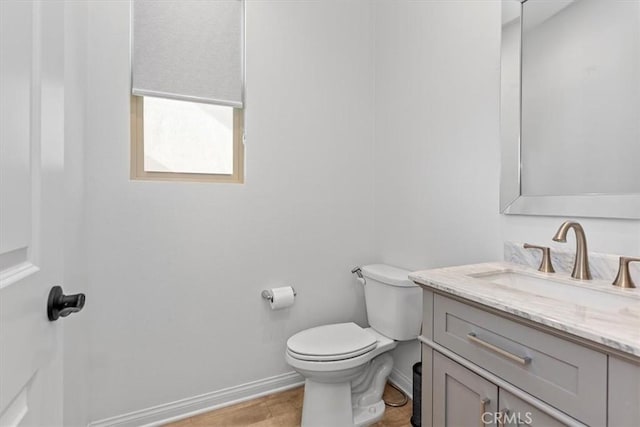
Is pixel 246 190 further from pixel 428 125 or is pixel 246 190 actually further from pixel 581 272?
pixel 581 272

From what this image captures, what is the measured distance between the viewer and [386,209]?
2092mm

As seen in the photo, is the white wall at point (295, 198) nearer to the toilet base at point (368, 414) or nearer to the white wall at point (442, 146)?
the white wall at point (442, 146)

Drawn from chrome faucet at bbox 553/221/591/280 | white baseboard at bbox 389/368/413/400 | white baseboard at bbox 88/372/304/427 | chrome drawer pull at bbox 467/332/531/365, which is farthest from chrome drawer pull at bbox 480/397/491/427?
white baseboard at bbox 88/372/304/427

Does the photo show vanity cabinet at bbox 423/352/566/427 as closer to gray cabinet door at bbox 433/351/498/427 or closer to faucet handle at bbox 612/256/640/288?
gray cabinet door at bbox 433/351/498/427

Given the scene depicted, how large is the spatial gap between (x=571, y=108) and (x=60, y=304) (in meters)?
1.62

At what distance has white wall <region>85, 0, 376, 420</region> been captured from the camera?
154 cm

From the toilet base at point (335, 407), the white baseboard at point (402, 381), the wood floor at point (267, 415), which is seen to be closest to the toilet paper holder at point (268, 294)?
the toilet base at point (335, 407)

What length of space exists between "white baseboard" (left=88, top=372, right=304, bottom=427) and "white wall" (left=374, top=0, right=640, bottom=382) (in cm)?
76

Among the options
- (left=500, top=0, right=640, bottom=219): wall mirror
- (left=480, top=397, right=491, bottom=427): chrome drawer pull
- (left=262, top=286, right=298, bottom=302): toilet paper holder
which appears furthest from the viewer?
(left=262, top=286, right=298, bottom=302): toilet paper holder

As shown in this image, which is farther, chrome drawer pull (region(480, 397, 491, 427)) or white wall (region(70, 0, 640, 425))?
white wall (region(70, 0, 640, 425))

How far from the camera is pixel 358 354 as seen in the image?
1.52m

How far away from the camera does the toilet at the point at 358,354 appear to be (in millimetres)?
1485

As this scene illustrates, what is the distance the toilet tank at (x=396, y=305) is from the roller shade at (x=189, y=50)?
1.30 meters

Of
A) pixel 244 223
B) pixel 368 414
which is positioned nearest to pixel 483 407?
pixel 368 414
